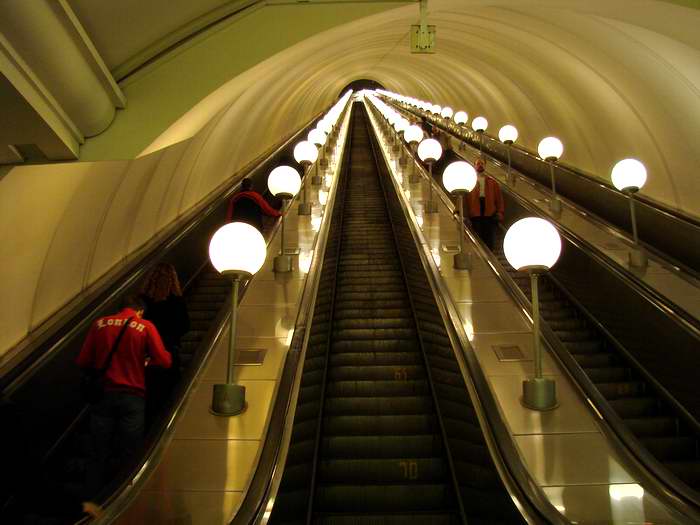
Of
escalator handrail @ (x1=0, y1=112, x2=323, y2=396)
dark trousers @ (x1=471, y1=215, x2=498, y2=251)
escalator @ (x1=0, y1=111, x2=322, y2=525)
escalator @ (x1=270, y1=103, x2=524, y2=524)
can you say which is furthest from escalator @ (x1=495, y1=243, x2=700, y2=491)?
escalator handrail @ (x1=0, y1=112, x2=323, y2=396)

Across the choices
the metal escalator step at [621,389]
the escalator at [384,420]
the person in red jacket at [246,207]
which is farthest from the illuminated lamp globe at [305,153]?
the metal escalator step at [621,389]

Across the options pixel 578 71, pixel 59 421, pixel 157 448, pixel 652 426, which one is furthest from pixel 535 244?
pixel 578 71

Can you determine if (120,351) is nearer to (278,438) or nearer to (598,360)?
(278,438)

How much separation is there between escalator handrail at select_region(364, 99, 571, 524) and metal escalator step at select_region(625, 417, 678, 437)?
1.54 m

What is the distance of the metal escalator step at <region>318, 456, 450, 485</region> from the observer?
16.2 feet

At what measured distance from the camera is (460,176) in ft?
22.5

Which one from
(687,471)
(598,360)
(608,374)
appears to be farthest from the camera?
(598,360)

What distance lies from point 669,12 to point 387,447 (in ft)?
19.6

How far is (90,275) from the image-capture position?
8461 mm

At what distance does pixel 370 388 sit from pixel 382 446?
1024 millimetres

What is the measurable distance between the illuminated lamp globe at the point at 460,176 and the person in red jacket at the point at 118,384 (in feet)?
13.2

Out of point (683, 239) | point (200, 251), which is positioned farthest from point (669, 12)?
point (200, 251)

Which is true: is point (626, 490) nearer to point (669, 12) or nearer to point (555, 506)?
point (555, 506)

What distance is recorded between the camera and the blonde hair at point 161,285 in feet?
15.9
